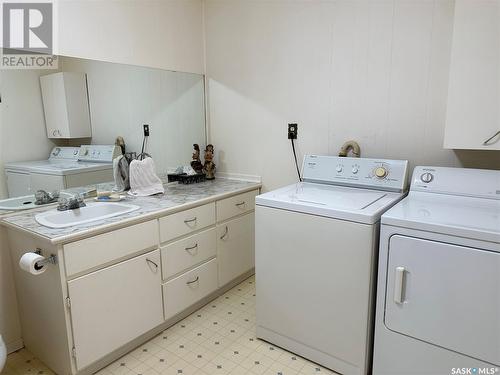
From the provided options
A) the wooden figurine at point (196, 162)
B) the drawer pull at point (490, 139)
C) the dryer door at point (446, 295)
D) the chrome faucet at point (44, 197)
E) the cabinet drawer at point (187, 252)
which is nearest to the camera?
the dryer door at point (446, 295)

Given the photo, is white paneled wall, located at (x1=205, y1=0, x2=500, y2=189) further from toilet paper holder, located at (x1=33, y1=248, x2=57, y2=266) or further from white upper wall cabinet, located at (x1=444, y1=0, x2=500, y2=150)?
toilet paper holder, located at (x1=33, y1=248, x2=57, y2=266)

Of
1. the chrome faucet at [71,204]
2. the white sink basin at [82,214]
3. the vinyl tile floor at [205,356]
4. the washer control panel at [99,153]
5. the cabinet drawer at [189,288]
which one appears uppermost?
the washer control panel at [99,153]

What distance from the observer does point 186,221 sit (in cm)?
219

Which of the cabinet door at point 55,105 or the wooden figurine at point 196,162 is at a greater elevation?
Result: the cabinet door at point 55,105

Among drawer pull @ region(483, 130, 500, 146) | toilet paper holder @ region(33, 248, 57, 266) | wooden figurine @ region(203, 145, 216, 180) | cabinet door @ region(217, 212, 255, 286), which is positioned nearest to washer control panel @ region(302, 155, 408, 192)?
drawer pull @ region(483, 130, 500, 146)

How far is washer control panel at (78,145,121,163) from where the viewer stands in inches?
87.1

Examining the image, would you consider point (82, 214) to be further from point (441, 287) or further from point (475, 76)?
point (475, 76)

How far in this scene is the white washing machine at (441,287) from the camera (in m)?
1.35

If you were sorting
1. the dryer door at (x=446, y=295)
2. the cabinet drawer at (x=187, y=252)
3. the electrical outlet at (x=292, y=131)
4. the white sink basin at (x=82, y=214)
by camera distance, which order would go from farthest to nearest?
1. the electrical outlet at (x=292, y=131)
2. the cabinet drawer at (x=187, y=252)
3. the white sink basin at (x=82, y=214)
4. the dryer door at (x=446, y=295)

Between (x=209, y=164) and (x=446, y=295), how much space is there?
6.60 ft

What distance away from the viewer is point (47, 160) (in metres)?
2.05

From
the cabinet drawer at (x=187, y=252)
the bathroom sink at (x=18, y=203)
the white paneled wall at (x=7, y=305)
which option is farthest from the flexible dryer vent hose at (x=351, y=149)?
the white paneled wall at (x=7, y=305)

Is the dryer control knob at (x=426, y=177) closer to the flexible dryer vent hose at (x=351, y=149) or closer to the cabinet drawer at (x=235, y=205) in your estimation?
the flexible dryer vent hose at (x=351, y=149)

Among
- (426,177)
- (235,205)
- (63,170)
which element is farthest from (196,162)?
(426,177)
